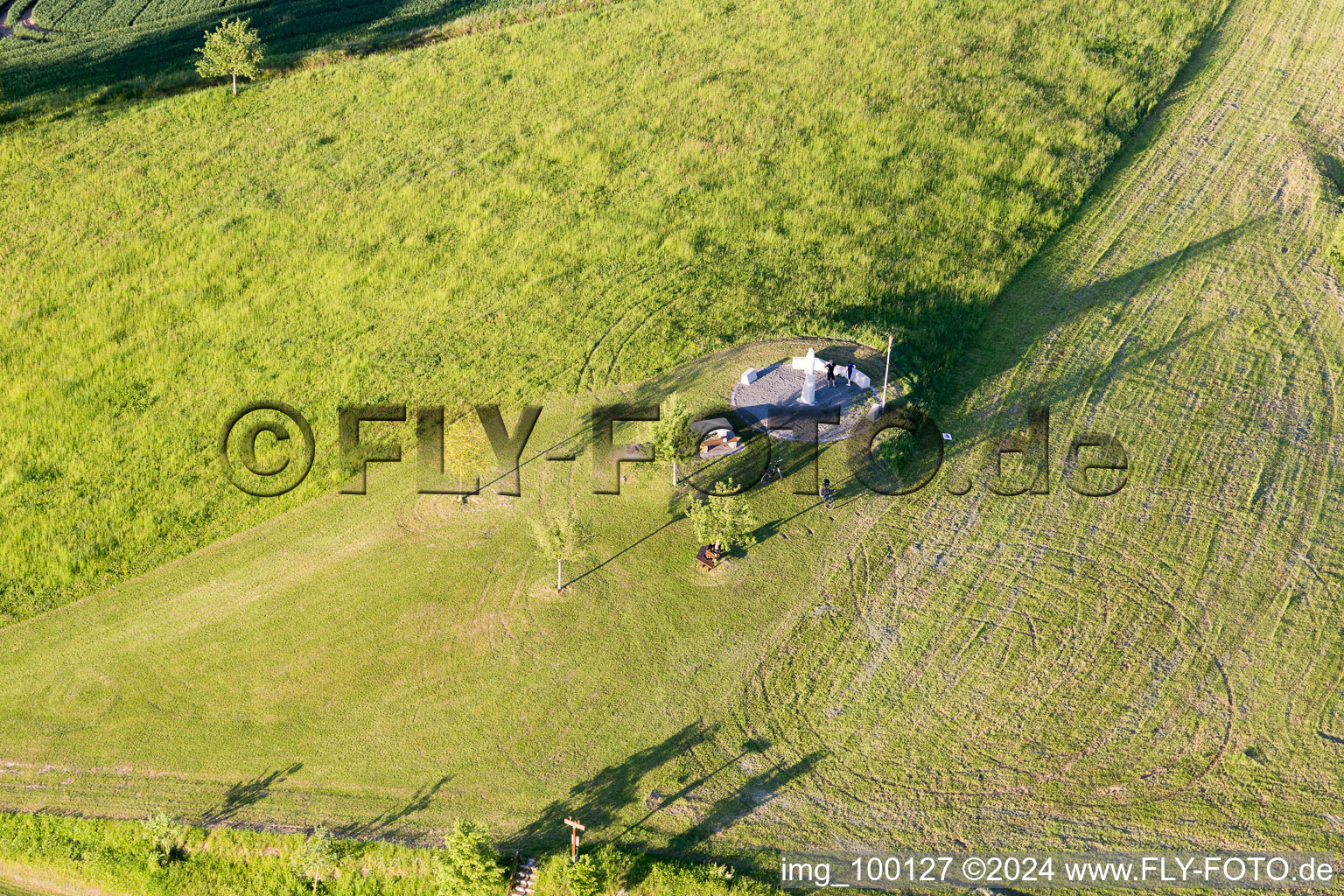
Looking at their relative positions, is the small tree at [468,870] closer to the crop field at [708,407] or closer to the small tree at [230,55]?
the crop field at [708,407]

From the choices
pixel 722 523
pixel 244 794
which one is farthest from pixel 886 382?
pixel 244 794

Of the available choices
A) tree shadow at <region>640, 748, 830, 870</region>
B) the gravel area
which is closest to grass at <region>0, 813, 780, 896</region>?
tree shadow at <region>640, 748, 830, 870</region>

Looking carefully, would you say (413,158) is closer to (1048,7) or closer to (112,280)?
(112,280)

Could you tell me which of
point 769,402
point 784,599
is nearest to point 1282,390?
point 769,402

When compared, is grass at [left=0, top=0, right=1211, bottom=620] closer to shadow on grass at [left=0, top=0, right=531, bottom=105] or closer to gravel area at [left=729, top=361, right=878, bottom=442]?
gravel area at [left=729, top=361, right=878, bottom=442]

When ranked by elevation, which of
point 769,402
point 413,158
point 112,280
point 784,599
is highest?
point 413,158

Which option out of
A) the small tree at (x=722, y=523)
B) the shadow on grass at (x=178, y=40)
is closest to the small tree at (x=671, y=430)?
the small tree at (x=722, y=523)
